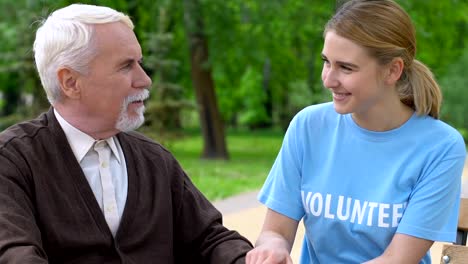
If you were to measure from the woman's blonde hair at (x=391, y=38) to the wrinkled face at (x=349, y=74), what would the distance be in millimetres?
24

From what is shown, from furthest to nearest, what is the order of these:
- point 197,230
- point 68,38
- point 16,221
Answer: point 197,230, point 68,38, point 16,221

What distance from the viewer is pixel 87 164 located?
8.41ft

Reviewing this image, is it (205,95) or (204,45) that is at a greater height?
(204,45)

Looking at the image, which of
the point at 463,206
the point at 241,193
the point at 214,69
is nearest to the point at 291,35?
the point at 214,69

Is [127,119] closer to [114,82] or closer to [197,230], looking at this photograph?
[114,82]

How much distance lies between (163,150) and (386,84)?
79cm

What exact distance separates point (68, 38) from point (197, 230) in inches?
30.8

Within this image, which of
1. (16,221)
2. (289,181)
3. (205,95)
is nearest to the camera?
(16,221)

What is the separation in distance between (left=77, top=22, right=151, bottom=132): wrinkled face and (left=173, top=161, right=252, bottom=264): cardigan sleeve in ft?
1.08

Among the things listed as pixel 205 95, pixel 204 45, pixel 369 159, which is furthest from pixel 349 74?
pixel 205 95

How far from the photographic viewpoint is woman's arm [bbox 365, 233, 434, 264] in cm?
244

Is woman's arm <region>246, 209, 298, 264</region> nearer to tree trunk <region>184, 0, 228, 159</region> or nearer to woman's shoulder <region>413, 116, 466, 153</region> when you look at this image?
woman's shoulder <region>413, 116, 466, 153</region>

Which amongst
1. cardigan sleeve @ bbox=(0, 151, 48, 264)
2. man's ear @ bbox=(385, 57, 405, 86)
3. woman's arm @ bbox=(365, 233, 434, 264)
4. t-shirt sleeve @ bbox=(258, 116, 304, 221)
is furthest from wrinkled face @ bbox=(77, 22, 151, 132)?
woman's arm @ bbox=(365, 233, 434, 264)

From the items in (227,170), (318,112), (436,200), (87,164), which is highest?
(318,112)
